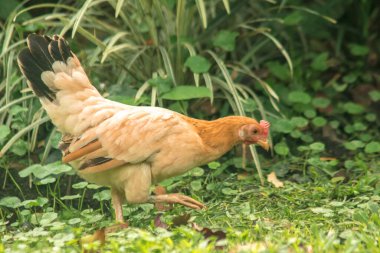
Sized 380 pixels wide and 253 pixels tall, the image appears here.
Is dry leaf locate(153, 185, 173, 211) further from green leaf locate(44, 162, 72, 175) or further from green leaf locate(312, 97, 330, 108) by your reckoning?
green leaf locate(312, 97, 330, 108)

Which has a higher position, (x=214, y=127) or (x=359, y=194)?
(x=214, y=127)

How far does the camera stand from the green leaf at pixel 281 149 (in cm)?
599

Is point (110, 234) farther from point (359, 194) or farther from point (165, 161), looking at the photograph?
point (359, 194)

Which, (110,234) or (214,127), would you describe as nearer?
(110,234)

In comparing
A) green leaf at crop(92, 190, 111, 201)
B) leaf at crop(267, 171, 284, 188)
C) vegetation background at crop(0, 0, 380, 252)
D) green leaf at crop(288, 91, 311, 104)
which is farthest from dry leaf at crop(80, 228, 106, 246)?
green leaf at crop(288, 91, 311, 104)

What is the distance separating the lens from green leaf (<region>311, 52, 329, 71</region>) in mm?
6965

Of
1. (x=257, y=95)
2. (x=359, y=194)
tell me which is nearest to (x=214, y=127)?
(x=359, y=194)

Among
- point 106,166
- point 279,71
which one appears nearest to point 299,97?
point 279,71

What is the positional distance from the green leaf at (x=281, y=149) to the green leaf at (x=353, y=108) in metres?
0.90

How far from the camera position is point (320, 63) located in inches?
275

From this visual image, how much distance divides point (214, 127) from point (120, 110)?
21.3 inches

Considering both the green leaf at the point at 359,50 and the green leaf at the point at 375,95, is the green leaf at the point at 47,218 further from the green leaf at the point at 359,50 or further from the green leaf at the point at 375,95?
the green leaf at the point at 359,50

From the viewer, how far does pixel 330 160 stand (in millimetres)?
6074

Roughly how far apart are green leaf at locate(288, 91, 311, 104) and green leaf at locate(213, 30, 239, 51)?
621mm
